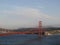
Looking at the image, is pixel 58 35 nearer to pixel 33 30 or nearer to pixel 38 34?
pixel 38 34

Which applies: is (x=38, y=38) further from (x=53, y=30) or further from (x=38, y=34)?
(x=53, y=30)

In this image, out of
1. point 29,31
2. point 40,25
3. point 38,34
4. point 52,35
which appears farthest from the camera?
point 52,35

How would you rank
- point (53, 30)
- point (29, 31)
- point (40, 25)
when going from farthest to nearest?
point (53, 30) → point (40, 25) → point (29, 31)

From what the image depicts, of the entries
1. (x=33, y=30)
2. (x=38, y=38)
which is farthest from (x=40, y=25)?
(x=33, y=30)

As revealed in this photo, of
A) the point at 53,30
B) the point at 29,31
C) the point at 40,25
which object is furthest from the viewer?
the point at 53,30

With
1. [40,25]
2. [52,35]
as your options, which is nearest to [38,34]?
[40,25]

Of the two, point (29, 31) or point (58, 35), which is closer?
point (29, 31)

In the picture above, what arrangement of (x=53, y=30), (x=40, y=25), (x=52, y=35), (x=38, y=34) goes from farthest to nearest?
(x=52, y=35)
(x=53, y=30)
(x=40, y=25)
(x=38, y=34)

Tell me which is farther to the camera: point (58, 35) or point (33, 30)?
point (58, 35)

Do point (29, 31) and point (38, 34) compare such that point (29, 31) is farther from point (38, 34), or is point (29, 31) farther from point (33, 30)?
point (38, 34)
